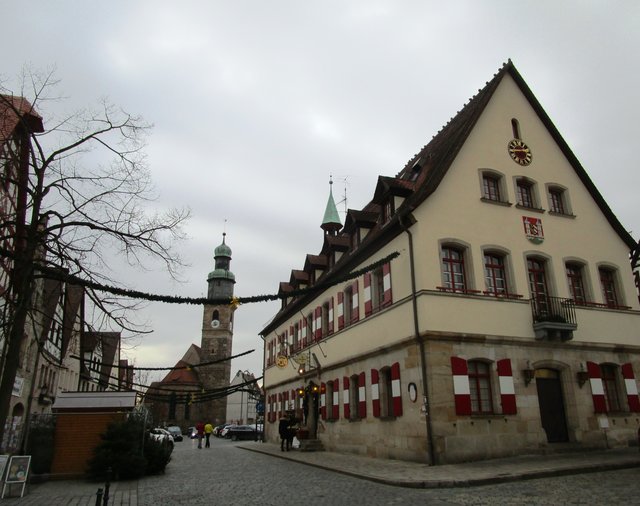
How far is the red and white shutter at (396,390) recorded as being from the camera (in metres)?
16.6

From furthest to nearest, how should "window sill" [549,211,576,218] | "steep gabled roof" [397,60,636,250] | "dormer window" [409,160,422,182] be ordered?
"dormer window" [409,160,422,182] < "window sill" [549,211,576,218] < "steep gabled roof" [397,60,636,250]

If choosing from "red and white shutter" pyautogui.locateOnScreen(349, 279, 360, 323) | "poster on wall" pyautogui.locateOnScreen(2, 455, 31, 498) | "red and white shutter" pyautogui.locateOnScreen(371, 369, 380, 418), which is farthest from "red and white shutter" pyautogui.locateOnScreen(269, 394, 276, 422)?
"poster on wall" pyautogui.locateOnScreen(2, 455, 31, 498)

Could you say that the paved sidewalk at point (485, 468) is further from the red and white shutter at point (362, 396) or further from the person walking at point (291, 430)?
the person walking at point (291, 430)

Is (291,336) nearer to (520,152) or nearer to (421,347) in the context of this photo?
(421,347)

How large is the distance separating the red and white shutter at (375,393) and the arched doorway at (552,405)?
17.4ft

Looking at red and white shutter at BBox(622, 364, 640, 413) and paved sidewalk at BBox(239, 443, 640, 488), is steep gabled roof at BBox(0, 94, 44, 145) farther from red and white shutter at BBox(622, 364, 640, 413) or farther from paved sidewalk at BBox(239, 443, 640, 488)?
red and white shutter at BBox(622, 364, 640, 413)

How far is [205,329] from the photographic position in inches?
3051

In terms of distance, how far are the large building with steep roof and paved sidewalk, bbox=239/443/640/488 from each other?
74cm

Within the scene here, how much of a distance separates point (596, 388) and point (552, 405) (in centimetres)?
194

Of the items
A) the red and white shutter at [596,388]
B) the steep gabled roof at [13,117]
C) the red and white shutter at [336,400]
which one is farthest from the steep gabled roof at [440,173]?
the steep gabled roof at [13,117]

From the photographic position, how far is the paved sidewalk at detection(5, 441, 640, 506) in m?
11.0

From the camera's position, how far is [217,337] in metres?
77.2

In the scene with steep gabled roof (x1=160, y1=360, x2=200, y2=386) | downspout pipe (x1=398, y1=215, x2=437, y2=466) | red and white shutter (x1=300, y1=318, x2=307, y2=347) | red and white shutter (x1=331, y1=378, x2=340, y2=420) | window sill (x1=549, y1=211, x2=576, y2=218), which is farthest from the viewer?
steep gabled roof (x1=160, y1=360, x2=200, y2=386)

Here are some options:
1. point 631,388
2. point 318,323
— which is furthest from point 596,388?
point 318,323
